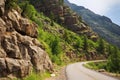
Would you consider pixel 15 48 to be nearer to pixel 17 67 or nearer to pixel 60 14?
pixel 17 67

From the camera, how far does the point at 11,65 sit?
23484 millimetres

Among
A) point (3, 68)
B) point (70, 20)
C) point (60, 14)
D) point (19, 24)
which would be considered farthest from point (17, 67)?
point (70, 20)

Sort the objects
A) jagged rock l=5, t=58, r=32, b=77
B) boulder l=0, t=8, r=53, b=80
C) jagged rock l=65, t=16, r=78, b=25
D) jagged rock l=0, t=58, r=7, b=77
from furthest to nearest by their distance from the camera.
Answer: jagged rock l=65, t=16, r=78, b=25, boulder l=0, t=8, r=53, b=80, jagged rock l=5, t=58, r=32, b=77, jagged rock l=0, t=58, r=7, b=77

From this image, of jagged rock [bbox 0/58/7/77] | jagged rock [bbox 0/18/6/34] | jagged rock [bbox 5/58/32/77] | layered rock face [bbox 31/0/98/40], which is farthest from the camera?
layered rock face [bbox 31/0/98/40]

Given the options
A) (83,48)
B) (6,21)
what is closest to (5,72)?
(6,21)

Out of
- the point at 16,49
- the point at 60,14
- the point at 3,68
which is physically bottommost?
the point at 3,68

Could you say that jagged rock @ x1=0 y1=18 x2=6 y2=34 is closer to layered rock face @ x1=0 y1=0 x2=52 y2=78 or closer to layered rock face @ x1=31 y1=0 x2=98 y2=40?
layered rock face @ x1=0 y1=0 x2=52 y2=78

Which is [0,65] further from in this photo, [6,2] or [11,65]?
[6,2]

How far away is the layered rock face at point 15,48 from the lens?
23.8m

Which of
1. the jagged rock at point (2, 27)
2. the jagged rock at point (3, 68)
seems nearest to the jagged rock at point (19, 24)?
the jagged rock at point (2, 27)

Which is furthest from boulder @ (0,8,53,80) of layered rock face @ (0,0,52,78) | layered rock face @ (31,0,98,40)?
layered rock face @ (31,0,98,40)

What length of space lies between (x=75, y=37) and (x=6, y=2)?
120 m

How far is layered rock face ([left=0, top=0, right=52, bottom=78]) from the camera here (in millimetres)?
23766

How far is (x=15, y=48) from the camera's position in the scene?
2612cm
